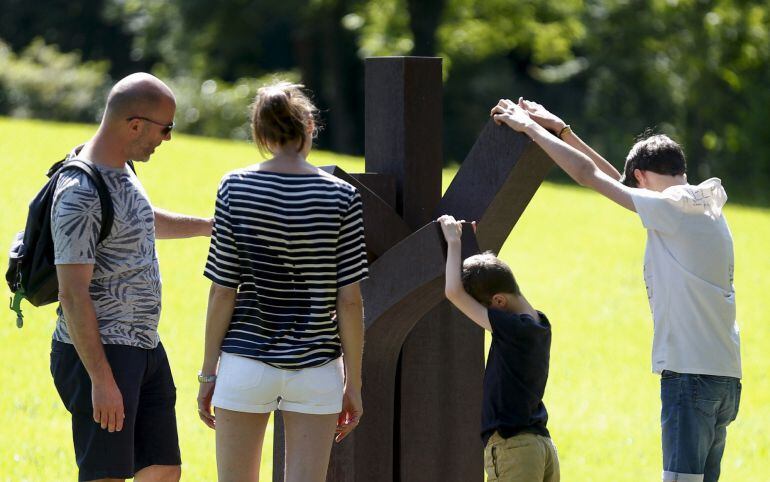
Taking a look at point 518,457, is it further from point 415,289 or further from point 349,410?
point 415,289

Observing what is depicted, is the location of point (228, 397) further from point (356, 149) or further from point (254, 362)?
point (356, 149)

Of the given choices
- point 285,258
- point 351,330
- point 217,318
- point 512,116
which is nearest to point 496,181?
point 512,116

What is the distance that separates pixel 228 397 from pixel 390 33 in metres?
30.0

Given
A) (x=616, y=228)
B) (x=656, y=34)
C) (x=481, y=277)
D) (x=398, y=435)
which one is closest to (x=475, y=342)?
(x=398, y=435)

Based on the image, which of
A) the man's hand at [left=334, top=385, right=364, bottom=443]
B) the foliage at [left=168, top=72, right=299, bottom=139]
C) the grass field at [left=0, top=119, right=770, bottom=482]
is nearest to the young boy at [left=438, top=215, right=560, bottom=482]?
the man's hand at [left=334, top=385, right=364, bottom=443]

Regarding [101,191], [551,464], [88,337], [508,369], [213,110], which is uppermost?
[213,110]

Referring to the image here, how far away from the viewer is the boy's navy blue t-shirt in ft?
12.0

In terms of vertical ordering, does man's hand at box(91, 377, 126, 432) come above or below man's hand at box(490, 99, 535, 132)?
below

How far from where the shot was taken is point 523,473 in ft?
12.2

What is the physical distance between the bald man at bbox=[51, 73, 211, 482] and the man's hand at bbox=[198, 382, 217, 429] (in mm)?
289

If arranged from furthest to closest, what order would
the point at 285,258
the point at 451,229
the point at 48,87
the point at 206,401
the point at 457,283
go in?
the point at 48,87, the point at 451,229, the point at 457,283, the point at 206,401, the point at 285,258

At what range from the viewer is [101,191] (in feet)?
11.7

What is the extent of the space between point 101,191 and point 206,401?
0.74 meters

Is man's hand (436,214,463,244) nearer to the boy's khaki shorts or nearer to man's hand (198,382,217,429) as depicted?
the boy's khaki shorts
